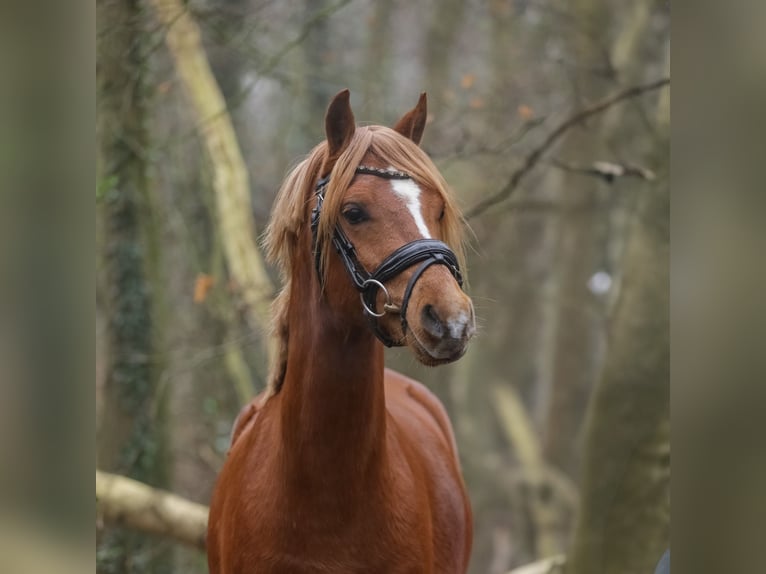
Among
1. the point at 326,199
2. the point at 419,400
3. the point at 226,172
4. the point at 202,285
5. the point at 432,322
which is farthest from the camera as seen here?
the point at 226,172

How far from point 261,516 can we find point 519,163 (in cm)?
366

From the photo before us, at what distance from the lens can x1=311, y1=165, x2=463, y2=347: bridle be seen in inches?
71.4

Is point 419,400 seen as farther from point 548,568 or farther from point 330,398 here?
point 548,568

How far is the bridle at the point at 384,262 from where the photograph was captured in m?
1.81

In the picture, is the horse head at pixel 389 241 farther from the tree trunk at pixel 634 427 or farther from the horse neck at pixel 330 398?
the tree trunk at pixel 634 427

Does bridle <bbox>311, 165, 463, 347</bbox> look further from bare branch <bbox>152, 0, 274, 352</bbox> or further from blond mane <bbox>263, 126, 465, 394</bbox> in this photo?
bare branch <bbox>152, 0, 274, 352</bbox>

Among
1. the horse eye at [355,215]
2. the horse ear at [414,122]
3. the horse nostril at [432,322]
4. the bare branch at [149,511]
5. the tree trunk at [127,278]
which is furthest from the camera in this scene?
the tree trunk at [127,278]

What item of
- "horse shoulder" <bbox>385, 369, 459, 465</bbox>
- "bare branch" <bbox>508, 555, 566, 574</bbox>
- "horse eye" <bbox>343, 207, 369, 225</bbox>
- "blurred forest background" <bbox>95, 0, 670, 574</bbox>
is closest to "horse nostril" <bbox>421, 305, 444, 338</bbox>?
"horse eye" <bbox>343, 207, 369, 225</bbox>

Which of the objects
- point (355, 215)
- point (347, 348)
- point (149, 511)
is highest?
point (355, 215)

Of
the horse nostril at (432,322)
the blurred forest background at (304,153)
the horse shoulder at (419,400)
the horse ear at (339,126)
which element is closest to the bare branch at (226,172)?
the blurred forest background at (304,153)

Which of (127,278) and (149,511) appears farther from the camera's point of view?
(127,278)

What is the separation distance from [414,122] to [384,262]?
2.09 feet

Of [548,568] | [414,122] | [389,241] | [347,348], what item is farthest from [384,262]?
[548,568]

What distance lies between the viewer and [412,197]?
1.95 m
